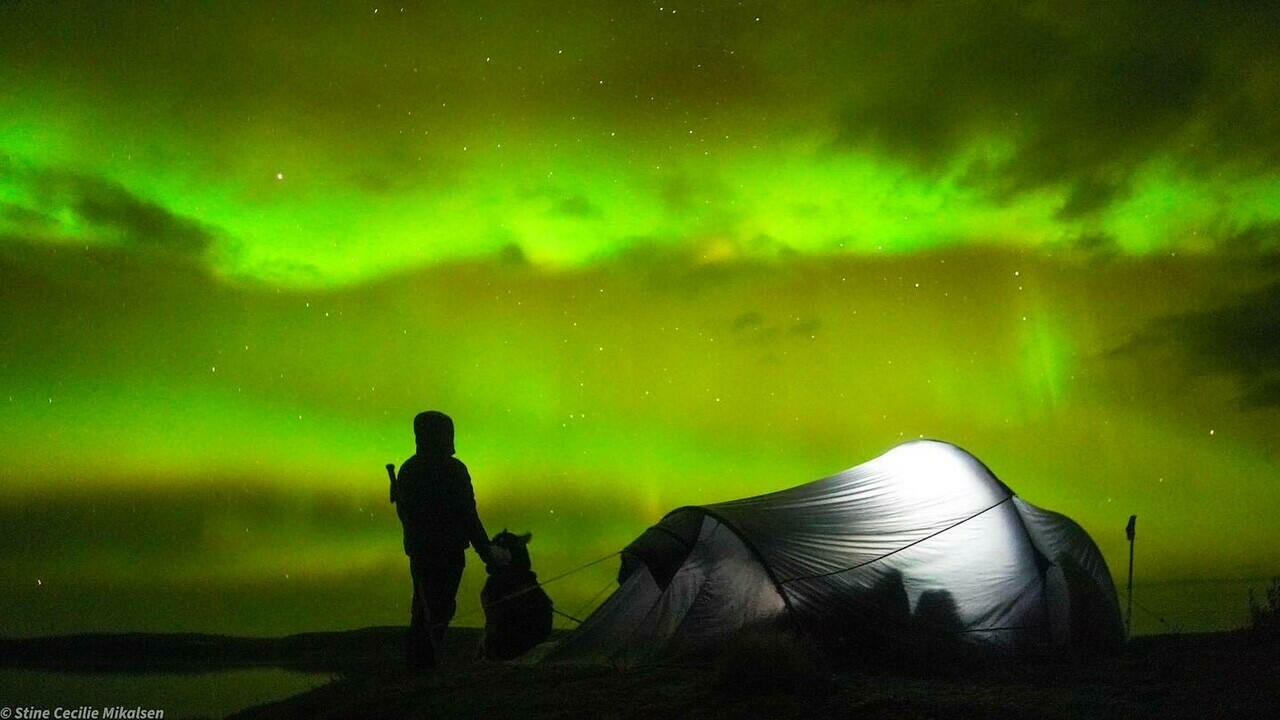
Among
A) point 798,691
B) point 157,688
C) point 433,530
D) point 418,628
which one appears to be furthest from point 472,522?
point 157,688

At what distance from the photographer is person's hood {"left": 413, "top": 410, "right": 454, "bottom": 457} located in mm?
8711

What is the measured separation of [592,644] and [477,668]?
1284mm

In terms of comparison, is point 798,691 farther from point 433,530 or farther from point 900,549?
point 433,530

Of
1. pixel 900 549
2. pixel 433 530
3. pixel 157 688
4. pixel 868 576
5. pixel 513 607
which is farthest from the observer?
pixel 157 688

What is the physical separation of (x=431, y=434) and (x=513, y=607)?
189cm

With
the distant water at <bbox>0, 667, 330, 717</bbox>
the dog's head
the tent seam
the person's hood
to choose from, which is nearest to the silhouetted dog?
the dog's head

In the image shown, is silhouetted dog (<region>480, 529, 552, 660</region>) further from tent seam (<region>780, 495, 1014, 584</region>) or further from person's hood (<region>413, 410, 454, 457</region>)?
tent seam (<region>780, 495, 1014, 584</region>)

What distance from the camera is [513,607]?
8.96 m

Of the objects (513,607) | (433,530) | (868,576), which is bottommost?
(868,576)

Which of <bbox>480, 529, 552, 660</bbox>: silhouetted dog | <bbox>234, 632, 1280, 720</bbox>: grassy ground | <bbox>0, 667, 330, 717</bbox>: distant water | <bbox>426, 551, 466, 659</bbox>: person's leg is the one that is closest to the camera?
<bbox>234, 632, 1280, 720</bbox>: grassy ground

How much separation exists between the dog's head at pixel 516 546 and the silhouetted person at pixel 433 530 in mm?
307

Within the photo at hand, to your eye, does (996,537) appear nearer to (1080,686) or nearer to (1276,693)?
(1080,686)

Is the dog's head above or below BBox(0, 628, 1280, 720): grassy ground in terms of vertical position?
above

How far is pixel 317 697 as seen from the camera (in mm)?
8242
